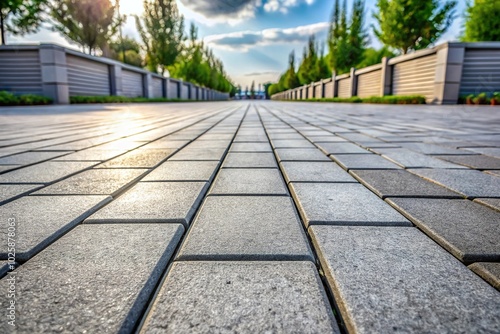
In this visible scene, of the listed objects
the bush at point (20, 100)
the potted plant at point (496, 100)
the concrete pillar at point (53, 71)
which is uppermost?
the concrete pillar at point (53, 71)

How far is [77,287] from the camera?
0.71 meters

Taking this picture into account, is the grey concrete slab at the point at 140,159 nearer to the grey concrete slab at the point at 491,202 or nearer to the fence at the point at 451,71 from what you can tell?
the grey concrete slab at the point at 491,202

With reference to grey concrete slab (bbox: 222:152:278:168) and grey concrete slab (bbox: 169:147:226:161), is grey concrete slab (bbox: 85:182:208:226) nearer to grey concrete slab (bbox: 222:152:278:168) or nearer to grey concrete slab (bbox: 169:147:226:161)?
grey concrete slab (bbox: 222:152:278:168)

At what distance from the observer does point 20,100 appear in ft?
39.3

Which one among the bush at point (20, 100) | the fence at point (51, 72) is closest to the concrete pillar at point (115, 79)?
the fence at point (51, 72)

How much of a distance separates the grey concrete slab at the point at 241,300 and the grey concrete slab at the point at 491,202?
1.01 metres

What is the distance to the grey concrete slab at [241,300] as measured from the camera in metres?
0.59

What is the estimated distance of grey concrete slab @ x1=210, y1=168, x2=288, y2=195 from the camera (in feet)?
4.87

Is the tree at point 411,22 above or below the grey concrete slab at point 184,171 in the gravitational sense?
above

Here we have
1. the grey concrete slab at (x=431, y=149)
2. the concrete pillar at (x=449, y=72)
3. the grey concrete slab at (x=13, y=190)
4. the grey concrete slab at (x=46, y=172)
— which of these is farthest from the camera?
the concrete pillar at (x=449, y=72)

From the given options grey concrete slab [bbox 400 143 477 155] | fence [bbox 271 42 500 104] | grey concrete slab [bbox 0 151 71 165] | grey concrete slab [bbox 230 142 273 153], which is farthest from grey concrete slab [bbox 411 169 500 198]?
fence [bbox 271 42 500 104]

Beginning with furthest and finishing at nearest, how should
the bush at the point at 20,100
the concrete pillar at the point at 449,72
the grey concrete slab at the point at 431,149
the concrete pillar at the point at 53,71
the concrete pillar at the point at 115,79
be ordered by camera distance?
the concrete pillar at the point at 115,79 → the concrete pillar at the point at 53,71 → the concrete pillar at the point at 449,72 → the bush at the point at 20,100 → the grey concrete slab at the point at 431,149

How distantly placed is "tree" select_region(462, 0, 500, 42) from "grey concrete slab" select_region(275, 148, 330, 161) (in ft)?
84.2

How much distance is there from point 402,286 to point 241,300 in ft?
1.32
